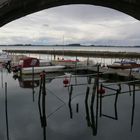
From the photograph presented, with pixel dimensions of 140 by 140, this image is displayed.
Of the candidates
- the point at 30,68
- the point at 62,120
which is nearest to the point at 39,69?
the point at 30,68

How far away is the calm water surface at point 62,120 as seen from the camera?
11422mm

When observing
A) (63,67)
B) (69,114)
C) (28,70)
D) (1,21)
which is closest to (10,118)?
(69,114)

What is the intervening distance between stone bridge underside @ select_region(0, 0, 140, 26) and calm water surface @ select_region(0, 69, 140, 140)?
8073 millimetres

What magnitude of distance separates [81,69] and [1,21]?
92.3ft

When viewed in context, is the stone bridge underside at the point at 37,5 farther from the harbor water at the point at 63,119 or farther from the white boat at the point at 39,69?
the white boat at the point at 39,69

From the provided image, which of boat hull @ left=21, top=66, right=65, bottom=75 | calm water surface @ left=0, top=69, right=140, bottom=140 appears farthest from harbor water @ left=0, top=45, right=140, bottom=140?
boat hull @ left=21, top=66, right=65, bottom=75

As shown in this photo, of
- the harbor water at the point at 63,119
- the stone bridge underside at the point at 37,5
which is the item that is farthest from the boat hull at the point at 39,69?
the stone bridge underside at the point at 37,5

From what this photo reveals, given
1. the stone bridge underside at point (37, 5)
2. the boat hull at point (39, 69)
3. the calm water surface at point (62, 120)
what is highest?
the stone bridge underside at point (37, 5)

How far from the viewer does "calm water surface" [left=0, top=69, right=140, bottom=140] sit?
11422 millimetres

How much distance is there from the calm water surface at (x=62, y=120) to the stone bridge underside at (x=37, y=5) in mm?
8073

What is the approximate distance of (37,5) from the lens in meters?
3.89

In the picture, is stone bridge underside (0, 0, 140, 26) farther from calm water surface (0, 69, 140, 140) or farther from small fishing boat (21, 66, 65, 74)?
small fishing boat (21, 66, 65, 74)

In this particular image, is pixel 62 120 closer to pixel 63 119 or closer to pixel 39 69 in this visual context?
pixel 63 119

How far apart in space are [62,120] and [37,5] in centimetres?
Answer: 1091
